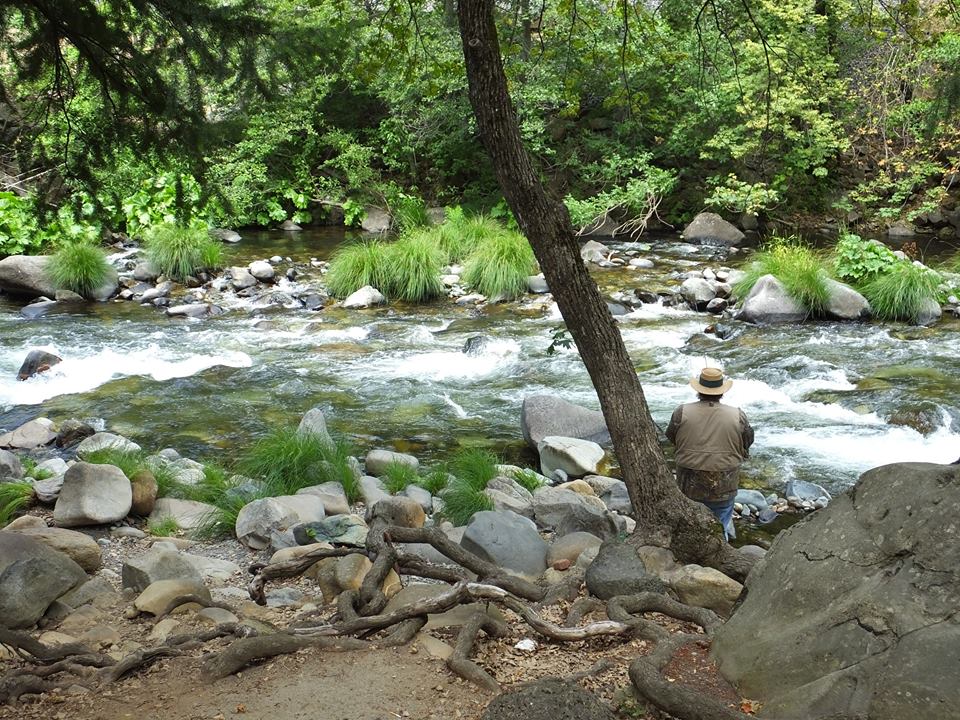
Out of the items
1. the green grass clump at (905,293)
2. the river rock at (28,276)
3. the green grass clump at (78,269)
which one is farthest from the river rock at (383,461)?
the river rock at (28,276)

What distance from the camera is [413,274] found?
14086 millimetres

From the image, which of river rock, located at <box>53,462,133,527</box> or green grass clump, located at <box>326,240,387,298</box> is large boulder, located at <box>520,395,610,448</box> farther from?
green grass clump, located at <box>326,240,387,298</box>

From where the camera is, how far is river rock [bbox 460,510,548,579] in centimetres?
505

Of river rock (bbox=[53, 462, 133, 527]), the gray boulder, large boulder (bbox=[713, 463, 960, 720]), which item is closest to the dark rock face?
large boulder (bbox=[713, 463, 960, 720])

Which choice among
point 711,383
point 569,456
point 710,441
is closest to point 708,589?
point 710,441

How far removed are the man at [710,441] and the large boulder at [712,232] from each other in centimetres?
1240

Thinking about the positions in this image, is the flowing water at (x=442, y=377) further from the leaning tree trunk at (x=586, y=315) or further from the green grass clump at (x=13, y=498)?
the leaning tree trunk at (x=586, y=315)

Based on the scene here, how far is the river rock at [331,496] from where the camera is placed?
6500mm

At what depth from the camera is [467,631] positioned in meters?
3.50

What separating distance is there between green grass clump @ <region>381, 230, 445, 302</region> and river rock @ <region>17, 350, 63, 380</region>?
17.1 ft

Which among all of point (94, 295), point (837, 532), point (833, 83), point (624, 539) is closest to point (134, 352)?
point (94, 295)

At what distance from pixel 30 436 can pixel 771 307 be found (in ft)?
29.3

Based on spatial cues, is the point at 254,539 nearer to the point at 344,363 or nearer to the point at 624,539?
the point at 624,539

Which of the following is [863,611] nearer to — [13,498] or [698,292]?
[13,498]
